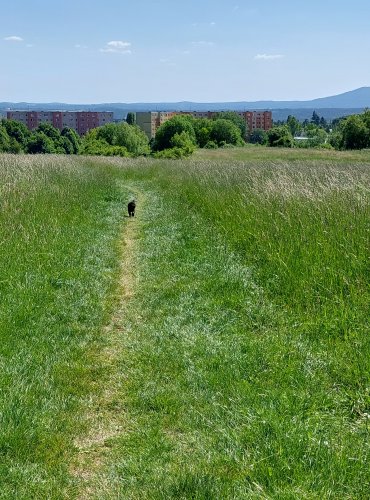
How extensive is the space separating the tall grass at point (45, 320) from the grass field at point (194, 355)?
0.02 m

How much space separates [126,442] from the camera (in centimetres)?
341

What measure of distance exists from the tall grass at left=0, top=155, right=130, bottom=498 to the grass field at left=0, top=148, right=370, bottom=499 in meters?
0.02

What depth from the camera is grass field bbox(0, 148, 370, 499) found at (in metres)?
3.01

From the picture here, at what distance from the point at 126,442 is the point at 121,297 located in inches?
124

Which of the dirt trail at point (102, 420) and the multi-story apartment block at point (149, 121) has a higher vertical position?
the multi-story apartment block at point (149, 121)

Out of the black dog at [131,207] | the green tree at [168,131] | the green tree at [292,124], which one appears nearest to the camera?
the black dog at [131,207]

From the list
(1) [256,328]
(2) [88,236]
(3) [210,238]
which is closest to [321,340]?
(1) [256,328]

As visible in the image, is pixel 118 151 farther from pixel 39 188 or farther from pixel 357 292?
pixel 357 292

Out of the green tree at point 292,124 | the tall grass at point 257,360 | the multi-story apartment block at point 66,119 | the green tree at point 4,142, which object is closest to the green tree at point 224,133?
the green tree at point 4,142

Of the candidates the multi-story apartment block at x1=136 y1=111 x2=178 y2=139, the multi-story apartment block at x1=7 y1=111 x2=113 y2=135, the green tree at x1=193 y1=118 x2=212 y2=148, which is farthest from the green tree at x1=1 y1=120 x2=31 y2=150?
the multi-story apartment block at x1=7 y1=111 x2=113 y2=135

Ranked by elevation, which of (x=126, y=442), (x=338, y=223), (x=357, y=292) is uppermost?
(x=338, y=223)

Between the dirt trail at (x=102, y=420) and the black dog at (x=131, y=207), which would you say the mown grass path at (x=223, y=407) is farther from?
the black dog at (x=131, y=207)

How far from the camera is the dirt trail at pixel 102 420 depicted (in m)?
3.02

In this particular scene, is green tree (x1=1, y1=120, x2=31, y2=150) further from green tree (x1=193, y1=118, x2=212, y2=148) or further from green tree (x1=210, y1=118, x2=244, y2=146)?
green tree (x1=210, y1=118, x2=244, y2=146)
